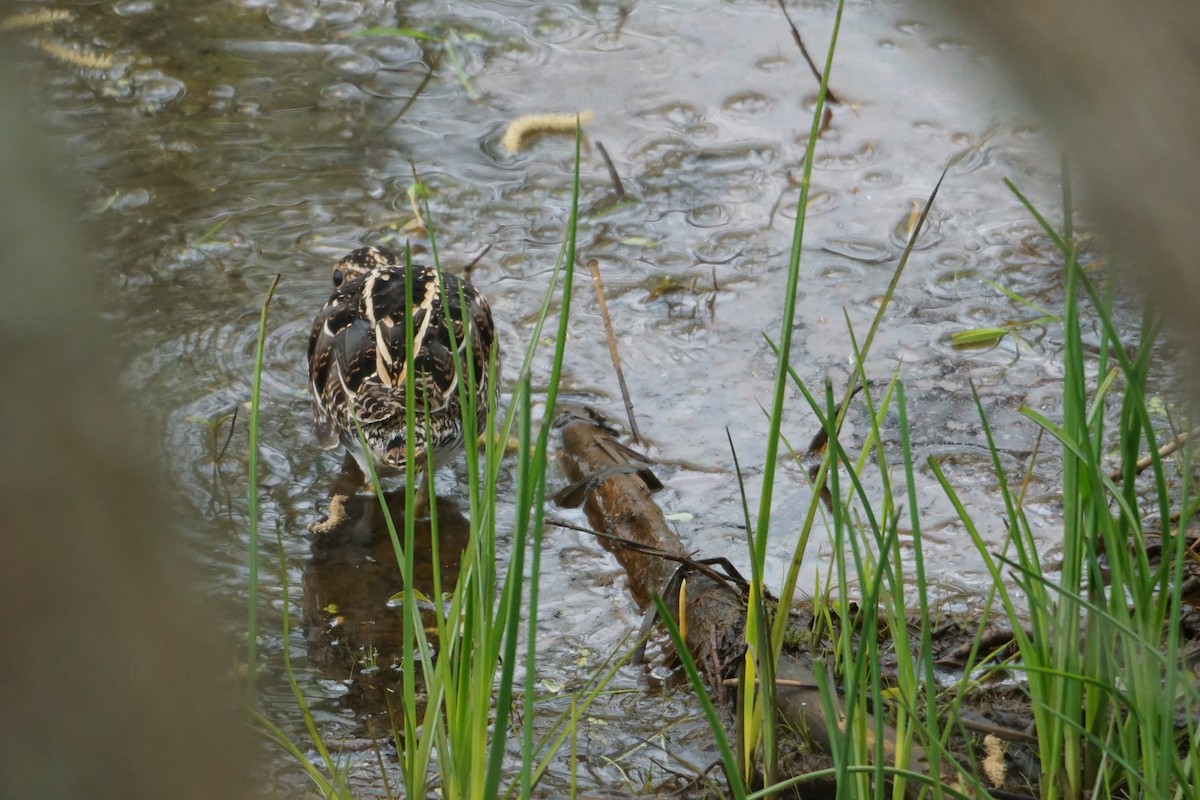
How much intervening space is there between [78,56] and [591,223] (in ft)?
11.5

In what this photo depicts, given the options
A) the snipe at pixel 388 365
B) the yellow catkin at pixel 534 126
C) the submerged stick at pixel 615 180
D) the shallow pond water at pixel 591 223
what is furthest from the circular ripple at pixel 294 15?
the snipe at pixel 388 365

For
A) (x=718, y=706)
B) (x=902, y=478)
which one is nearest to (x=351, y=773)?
(x=718, y=706)

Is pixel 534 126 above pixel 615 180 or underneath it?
above

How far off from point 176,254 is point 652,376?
8.22 ft

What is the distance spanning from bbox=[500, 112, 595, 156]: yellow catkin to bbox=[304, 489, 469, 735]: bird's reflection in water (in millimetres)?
2458

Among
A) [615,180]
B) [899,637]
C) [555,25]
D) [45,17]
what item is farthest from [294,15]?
[899,637]

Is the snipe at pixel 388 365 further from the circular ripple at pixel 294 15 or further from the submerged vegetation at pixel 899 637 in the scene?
the circular ripple at pixel 294 15

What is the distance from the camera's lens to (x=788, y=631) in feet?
11.7

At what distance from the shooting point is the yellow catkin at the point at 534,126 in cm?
682

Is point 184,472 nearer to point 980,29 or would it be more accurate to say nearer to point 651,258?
point 651,258

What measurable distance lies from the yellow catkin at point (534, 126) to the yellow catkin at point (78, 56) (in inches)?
100

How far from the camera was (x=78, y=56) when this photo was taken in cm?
743

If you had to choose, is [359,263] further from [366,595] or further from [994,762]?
[994,762]

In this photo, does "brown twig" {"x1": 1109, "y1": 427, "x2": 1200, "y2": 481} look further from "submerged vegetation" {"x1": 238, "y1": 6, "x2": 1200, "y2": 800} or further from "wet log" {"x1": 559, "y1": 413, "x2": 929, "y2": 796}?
"wet log" {"x1": 559, "y1": 413, "x2": 929, "y2": 796}
